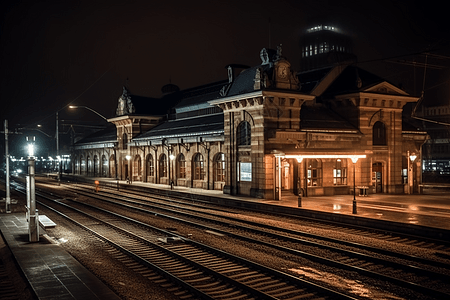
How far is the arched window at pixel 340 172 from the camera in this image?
111ft

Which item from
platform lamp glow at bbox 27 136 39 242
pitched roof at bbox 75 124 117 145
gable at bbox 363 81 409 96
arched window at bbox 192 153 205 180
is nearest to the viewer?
platform lamp glow at bbox 27 136 39 242

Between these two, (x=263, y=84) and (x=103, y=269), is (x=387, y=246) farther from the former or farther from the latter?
(x=263, y=84)

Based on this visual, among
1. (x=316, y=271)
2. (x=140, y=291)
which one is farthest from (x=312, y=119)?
(x=140, y=291)

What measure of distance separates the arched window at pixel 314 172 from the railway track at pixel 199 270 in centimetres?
1677

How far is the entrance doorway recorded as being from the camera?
35781 millimetres

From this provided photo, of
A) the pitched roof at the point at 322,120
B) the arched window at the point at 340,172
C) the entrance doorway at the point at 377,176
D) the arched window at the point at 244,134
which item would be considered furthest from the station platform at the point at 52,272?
the entrance doorway at the point at 377,176

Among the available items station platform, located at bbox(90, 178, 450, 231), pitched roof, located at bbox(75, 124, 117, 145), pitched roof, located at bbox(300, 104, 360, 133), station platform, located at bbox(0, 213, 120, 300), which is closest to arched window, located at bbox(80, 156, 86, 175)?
pitched roof, located at bbox(75, 124, 117, 145)

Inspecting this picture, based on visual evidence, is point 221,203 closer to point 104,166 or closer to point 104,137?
point 104,166

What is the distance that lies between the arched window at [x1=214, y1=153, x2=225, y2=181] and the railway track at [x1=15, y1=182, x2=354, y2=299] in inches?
736

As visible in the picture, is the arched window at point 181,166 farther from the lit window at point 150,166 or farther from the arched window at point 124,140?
the arched window at point 124,140

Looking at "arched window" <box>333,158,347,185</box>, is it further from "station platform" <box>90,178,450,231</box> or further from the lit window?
the lit window

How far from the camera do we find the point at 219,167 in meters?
38.2

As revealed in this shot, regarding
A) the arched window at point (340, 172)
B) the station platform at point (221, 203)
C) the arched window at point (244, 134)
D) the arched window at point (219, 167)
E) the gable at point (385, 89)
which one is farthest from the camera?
the arched window at point (219, 167)

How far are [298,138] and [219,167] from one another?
9.25 metres
